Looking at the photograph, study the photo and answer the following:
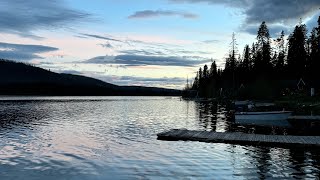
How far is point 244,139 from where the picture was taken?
29.4 metres

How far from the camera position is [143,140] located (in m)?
32.6

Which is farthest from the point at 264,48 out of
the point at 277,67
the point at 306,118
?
the point at 306,118

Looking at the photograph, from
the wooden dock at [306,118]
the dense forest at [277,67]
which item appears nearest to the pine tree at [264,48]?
the dense forest at [277,67]

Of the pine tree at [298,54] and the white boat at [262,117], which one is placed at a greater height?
the pine tree at [298,54]

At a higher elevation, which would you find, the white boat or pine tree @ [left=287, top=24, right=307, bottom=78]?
pine tree @ [left=287, top=24, right=307, bottom=78]

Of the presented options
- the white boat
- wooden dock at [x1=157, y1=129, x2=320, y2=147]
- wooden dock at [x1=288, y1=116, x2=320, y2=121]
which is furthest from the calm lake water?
wooden dock at [x1=288, y1=116, x2=320, y2=121]

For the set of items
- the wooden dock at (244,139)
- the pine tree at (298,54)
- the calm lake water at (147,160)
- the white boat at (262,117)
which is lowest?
the calm lake water at (147,160)

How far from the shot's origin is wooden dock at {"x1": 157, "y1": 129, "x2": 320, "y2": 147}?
27.9 m

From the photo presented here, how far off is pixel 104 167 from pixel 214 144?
10830 millimetres

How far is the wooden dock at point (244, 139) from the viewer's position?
91.7 ft

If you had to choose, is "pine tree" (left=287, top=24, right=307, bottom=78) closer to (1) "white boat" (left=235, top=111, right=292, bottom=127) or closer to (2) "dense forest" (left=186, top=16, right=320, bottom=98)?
(2) "dense forest" (left=186, top=16, right=320, bottom=98)

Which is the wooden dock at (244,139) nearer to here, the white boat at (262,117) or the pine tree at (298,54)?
the white boat at (262,117)

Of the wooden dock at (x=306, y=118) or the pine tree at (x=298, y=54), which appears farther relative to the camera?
the pine tree at (x=298, y=54)

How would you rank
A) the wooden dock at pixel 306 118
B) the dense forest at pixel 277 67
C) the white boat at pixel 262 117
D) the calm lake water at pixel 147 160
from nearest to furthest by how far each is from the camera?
the calm lake water at pixel 147 160
the wooden dock at pixel 306 118
the white boat at pixel 262 117
the dense forest at pixel 277 67
